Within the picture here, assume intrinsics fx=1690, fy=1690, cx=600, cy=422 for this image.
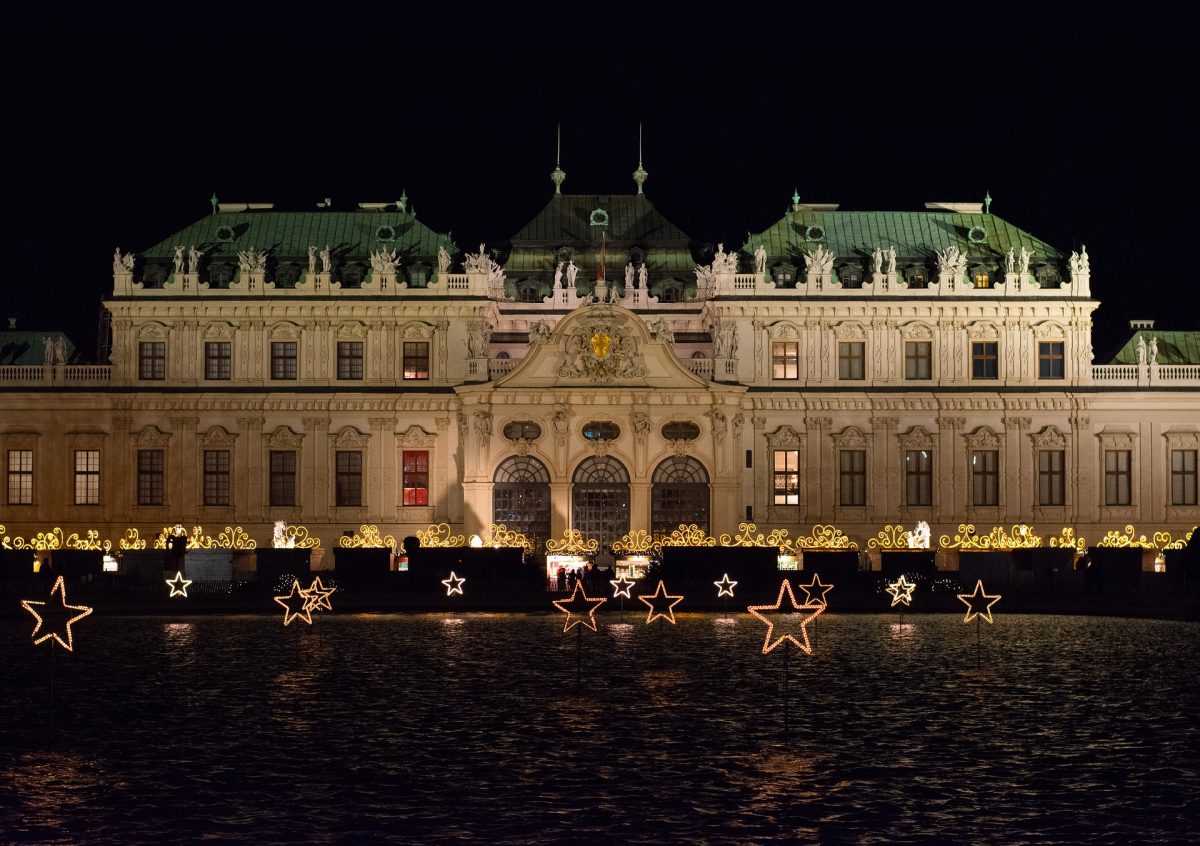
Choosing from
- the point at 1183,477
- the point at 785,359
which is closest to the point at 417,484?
the point at 785,359

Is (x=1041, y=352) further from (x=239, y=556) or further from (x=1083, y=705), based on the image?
(x=1083, y=705)

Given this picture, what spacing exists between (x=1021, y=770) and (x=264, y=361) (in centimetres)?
6052

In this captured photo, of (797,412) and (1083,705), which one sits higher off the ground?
(797,412)

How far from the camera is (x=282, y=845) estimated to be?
1708 centimetres

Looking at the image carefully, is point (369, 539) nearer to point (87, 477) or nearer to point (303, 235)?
point (87, 477)

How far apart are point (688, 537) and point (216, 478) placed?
22051 mm

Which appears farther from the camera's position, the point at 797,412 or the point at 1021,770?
the point at 797,412

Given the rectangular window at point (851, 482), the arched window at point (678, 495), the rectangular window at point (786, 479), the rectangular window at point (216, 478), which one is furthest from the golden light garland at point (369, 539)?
the rectangular window at point (851, 482)

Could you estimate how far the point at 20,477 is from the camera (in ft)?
253

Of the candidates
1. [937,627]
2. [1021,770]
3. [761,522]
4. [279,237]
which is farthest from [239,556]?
[1021,770]

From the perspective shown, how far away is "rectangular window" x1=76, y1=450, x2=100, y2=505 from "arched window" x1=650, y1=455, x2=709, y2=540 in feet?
83.5

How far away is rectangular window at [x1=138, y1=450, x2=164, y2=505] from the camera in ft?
252

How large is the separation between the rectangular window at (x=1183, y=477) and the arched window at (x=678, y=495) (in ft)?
71.0

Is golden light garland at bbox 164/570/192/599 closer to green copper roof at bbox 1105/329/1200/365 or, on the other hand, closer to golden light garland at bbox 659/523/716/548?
golden light garland at bbox 659/523/716/548
